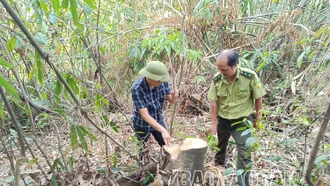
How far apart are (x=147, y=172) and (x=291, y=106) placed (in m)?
2.36

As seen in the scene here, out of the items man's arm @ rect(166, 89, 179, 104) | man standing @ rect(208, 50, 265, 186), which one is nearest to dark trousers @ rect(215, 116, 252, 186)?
man standing @ rect(208, 50, 265, 186)

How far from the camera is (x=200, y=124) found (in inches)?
169

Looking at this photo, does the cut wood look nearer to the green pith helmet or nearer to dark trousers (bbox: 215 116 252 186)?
dark trousers (bbox: 215 116 252 186)

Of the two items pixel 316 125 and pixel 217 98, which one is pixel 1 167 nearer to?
pixel 217 98

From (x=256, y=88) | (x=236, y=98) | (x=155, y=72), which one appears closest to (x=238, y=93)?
(x=236, y=98)

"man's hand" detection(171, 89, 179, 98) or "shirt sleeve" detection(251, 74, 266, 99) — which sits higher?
"shirt sleeve" detection(251, 74, 266, 99)

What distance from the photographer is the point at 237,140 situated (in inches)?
111

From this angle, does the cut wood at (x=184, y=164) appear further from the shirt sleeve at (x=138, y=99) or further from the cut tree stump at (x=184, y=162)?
the shirt sleeve at (x=138, y=99)

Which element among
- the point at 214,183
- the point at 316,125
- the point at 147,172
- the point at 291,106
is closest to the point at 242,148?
the point at 214,183

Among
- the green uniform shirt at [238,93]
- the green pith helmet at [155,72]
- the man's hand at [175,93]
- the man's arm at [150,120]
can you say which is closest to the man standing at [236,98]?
the green uniform shirt at [238,93]

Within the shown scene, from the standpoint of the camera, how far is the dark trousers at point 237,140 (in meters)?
2.69

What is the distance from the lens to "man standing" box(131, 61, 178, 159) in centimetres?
275

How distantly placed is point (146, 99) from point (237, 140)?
90cm

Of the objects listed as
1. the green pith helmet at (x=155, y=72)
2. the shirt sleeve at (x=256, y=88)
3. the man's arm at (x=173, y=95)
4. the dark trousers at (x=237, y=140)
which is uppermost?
the green pith helmet at (x=155, y=72)
